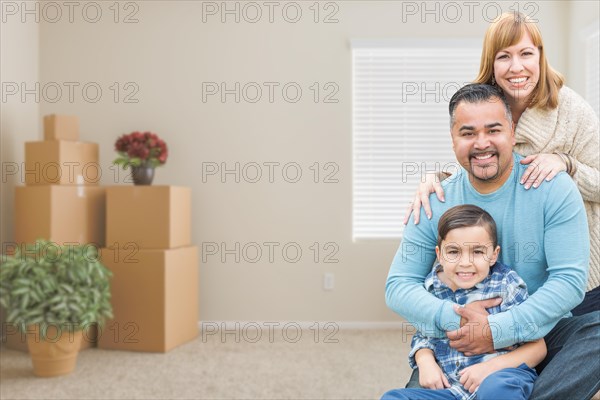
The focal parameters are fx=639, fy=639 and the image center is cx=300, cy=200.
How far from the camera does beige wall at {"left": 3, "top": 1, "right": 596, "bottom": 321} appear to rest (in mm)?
4824

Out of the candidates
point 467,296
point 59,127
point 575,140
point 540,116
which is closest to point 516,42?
point 540,116

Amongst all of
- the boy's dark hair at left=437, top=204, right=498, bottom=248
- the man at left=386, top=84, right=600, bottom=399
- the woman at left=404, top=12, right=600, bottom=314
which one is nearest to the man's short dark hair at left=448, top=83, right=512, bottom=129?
the man at left=386, top=84, right=600, bottom=399

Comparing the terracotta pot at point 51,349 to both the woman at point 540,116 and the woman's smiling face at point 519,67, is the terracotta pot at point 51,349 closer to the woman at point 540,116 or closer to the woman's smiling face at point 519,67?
the woman at point 540,116

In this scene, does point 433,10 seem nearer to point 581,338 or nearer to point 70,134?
point 70,134

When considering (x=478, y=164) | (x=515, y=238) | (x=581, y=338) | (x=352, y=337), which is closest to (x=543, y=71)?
(x=478, y=164)

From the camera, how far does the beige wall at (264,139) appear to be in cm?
482

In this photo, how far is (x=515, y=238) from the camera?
5.49 feet

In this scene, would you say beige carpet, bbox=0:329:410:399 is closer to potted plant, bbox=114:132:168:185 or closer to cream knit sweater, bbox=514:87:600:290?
potted plant, bbox=114:132:168:185

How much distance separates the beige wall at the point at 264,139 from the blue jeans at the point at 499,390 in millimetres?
3301

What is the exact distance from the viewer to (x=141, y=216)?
419 centimetres

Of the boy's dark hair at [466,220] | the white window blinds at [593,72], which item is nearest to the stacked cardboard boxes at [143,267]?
the boy's dark hair at [466,220]

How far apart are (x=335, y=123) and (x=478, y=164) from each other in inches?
127

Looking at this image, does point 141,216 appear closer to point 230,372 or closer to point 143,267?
point 143,267

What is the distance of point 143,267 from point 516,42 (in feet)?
9.75
